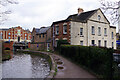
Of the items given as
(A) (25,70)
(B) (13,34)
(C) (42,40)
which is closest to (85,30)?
(A) (25,70)

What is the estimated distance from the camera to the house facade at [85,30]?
21328mm

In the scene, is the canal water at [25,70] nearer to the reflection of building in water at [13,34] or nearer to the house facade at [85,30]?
the house facade at [85,30]

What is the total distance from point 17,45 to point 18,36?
2257 centimetres

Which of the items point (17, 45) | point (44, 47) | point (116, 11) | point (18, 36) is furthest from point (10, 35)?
point (116, 11)

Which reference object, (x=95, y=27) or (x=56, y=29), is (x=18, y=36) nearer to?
(x=56, y=29)

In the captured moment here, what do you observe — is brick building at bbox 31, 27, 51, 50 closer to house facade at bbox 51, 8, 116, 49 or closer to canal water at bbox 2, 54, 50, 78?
house facade at bbox 51, 8, 116, 49

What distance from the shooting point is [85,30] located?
2269 cm

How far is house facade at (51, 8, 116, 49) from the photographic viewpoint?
21.3m

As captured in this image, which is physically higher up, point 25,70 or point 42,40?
point 42,40

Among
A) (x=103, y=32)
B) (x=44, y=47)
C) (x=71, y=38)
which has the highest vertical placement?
(x=103, y=32)

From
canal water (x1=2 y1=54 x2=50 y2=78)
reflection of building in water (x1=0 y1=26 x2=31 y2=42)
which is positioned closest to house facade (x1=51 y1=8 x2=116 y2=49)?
canal water (x1=2 y1=54 x2=50 y2=78)

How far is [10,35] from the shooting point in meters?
59.9

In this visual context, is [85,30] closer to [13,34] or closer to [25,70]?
[25,70]

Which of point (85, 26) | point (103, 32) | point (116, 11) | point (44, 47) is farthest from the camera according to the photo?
point (44, 47)
